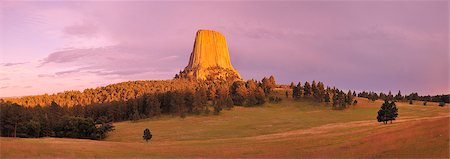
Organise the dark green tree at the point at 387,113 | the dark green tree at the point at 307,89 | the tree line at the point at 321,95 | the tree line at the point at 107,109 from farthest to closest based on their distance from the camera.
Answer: the dark green tree at the point at 307,89 < the tree line at the point at 321,95 < the tree line at the point at 107,109 < the dark green tree at the point at 387,113

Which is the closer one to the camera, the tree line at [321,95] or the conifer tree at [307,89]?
the tree line at [321,95]

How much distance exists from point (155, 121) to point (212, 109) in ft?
80.6

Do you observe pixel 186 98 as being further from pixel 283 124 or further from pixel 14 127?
pixel 14 127

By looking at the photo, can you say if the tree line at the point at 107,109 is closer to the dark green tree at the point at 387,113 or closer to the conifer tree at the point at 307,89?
the conifer tree at the point at 307,89

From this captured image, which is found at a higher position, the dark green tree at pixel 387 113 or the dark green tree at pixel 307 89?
the dark green tree at pixel 307 89

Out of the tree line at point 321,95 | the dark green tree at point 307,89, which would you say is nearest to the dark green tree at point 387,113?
the tree line at point 321,95

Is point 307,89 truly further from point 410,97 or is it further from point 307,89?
point 410,97

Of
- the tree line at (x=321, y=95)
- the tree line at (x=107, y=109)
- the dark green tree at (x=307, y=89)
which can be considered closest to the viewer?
the tree line at (x=107, y=109)

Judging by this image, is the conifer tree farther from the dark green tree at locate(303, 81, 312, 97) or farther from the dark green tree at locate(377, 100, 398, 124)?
the dark green tree at locate(377, 100, 398, 124)

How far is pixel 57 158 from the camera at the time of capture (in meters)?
36.4

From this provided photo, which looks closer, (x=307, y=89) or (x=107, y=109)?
(x=107, y=109)

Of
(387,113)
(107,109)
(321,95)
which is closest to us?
(387,113)

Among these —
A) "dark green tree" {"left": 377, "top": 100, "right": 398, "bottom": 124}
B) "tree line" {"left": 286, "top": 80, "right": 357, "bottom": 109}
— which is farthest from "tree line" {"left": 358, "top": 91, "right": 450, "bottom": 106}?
"dark green tree" {"left": 377, "top": 100, "right": 398, "bottom": 124}

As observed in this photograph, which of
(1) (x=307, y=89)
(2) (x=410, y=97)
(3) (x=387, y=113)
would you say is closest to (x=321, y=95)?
(1) (x=307, y=89)
